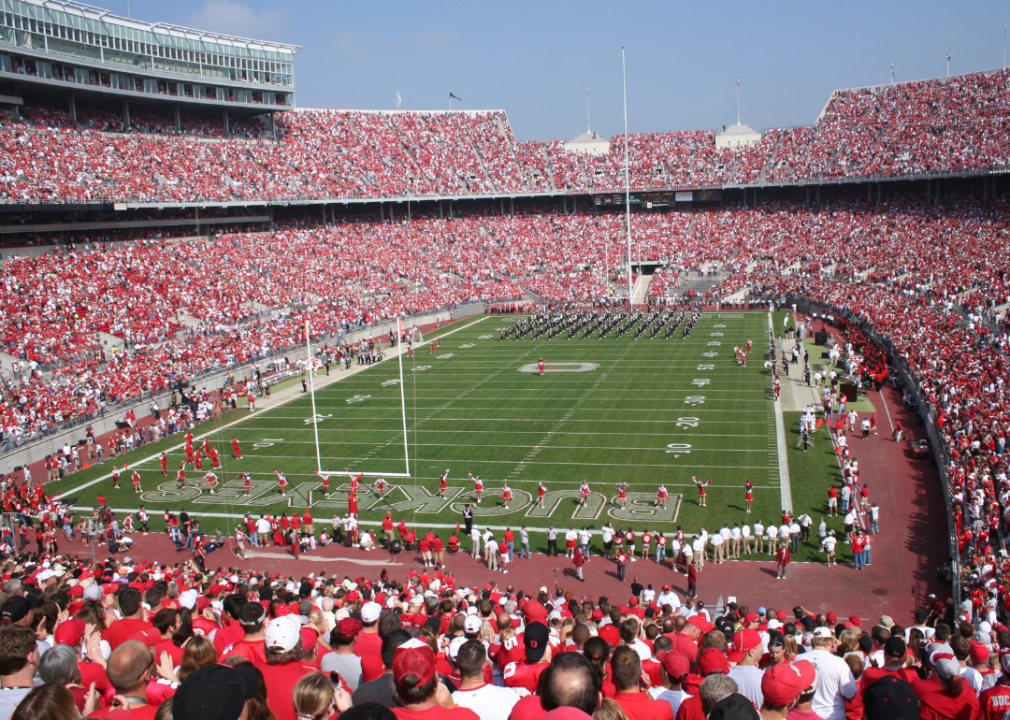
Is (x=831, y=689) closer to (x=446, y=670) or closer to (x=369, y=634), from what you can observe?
(x=446, y=670)

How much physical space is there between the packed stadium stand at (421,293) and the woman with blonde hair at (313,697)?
2 cm

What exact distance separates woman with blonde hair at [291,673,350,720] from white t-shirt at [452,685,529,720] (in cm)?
70

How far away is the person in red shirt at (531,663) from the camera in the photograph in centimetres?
487

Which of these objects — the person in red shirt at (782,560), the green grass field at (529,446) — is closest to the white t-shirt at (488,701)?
the person in red shirt at (782,560)

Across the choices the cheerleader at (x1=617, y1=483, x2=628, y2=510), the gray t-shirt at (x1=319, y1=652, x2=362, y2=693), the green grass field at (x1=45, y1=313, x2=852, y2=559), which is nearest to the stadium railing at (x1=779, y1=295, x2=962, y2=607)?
the green grass field at (x1=45, y1=313, x2=852, y2=559)

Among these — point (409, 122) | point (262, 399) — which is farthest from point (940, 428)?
point (409, 122)

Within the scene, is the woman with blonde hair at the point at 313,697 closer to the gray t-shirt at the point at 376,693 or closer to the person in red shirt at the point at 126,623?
the gray t-shirt at the point at 376,693

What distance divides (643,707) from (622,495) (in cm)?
1502

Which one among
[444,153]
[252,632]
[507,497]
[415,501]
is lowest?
[415,501]

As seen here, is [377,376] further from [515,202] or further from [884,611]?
[515,202]

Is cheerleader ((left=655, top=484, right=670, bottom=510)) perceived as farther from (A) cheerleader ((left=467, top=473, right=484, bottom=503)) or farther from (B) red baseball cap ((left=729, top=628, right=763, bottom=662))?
(B) red baseball cap ((left=729, top=628, right=763, bottom=662))

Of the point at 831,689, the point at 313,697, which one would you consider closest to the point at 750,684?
the point at 831,689

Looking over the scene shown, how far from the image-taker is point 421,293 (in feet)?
163

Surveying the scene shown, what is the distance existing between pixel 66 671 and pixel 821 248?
5266cm
